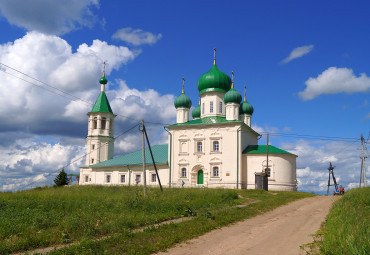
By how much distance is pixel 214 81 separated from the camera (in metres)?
34.7

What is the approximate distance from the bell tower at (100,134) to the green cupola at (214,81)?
13.0 metres

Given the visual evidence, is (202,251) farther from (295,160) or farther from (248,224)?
(295,160)

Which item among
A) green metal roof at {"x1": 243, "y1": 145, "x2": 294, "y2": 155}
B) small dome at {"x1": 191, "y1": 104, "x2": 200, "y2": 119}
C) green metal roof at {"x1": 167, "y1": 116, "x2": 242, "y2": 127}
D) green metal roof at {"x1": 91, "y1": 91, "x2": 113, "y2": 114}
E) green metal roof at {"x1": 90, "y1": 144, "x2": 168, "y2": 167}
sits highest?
green metal roof at {"x1": 91, "y1": 91, "x2": 113, "y2": 114}

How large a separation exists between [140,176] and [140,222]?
86.1 feet

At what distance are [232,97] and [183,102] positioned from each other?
5618mm

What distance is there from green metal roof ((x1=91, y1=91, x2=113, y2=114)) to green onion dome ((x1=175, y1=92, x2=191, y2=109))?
1045 centimetres

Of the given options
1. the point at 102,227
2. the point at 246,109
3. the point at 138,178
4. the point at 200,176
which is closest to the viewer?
the point at 102,227

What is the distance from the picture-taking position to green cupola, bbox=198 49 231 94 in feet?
114

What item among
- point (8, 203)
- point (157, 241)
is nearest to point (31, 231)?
point (157, 241)

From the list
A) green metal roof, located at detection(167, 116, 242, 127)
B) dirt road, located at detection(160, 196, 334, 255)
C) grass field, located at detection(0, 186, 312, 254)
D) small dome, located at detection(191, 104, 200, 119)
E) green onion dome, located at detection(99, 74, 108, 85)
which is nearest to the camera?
grass field, located at detection(0, 186, 312, 254)

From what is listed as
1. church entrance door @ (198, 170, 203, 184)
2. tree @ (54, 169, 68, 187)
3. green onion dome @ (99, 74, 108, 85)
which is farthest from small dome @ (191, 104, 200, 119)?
tree @ (54, 169, 68, 187)

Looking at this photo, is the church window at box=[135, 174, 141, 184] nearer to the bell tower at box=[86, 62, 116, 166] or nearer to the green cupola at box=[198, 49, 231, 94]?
the bell tower at box=[86, 62, 116, 166]

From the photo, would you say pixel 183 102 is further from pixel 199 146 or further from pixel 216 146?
pixel 216 146

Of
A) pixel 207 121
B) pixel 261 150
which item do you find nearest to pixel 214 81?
pixel 207 121
